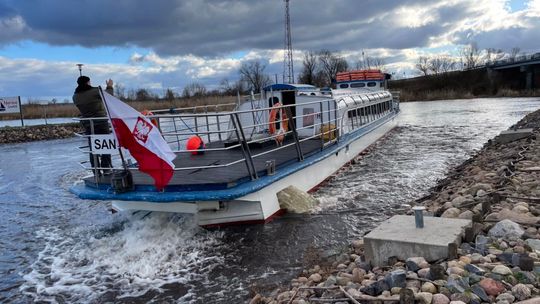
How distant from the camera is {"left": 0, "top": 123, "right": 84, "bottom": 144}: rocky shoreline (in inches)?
1228

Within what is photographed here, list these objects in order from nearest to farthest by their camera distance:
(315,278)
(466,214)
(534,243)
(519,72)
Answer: (534,243)
(315,278)
(466,214)
(519,72)

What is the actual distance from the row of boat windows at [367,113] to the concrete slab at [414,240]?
9.58m

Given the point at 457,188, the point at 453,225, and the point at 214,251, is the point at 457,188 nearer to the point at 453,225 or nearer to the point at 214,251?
the point at 453,225

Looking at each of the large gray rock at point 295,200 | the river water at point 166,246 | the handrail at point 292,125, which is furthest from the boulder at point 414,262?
the large gray rock at point 295,200

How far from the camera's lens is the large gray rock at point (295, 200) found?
8.61 meters

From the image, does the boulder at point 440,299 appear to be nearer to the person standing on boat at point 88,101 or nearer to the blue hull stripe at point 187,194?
the blue hull stripe at point 187,194

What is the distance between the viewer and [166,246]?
23.4ft

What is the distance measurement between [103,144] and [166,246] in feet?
6.37

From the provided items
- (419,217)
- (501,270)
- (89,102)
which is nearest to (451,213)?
(419,217)

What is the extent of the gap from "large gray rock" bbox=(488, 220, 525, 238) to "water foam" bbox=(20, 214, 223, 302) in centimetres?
373

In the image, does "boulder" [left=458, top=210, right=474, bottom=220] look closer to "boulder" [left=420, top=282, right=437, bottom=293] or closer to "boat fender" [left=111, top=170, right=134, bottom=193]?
"boulder" [left=420, top=282, right=437, bottom=293]

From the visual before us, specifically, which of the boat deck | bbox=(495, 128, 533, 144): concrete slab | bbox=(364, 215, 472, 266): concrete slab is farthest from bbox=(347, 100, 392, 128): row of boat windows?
bbox=(364, 215, 472, 266): concrete slab

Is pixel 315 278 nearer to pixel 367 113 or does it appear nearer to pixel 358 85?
pixel 367 113

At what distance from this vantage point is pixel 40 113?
5009cm
